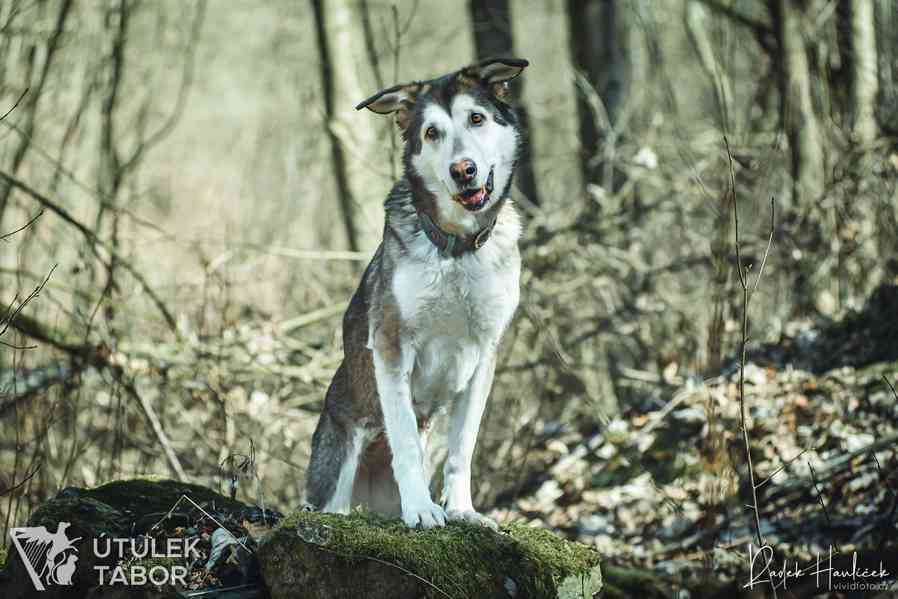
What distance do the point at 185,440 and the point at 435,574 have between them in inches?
209

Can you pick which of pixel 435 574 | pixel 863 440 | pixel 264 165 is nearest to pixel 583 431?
pixel 863 440

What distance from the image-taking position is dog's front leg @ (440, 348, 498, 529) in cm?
448

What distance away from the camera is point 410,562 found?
3.70 metres

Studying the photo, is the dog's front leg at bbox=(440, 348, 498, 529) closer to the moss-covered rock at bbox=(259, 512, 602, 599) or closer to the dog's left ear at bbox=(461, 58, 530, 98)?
the moss-covered rock at bbox=(259, 512, 602, 599)

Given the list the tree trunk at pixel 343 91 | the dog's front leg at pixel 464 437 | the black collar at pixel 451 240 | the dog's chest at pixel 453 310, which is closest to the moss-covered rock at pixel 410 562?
the dog's front leg at pixel 464 437

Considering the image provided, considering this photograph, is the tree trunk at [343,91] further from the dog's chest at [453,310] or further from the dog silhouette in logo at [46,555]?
the dog silhouette in logo at [46,555]

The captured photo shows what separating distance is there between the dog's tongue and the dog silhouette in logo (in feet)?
7.22

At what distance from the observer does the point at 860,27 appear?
903cm

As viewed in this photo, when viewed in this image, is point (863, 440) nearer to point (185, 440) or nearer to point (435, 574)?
point (435, 574)

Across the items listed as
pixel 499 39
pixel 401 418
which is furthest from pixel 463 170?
pixel 499 39

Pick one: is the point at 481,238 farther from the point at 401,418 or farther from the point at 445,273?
the point at 401,418

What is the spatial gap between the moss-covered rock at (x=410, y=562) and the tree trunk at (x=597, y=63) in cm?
710

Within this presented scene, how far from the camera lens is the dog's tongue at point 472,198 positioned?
14.4 feet

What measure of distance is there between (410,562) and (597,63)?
8.65m
